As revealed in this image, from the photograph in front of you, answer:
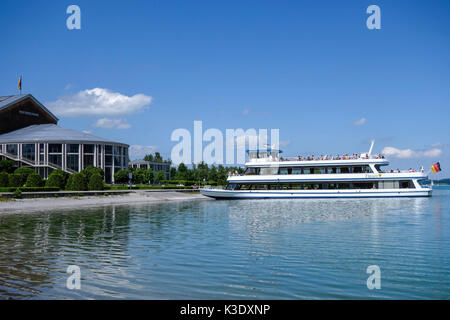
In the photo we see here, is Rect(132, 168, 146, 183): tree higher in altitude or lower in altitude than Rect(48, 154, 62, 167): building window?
lower

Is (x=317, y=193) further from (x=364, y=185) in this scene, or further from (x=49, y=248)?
(x=49, y=248)

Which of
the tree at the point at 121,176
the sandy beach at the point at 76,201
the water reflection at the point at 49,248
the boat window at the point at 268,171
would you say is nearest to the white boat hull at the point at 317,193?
the boat window at the point at 268,171

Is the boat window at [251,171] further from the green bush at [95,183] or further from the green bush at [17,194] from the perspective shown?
the green bush at [17,194]

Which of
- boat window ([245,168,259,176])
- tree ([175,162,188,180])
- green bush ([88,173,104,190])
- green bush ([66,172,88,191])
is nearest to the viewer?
green bush ([66,172,88,191])

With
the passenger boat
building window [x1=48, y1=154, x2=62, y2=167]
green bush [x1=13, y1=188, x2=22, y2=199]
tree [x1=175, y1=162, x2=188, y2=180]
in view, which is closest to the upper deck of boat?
the passenger boat

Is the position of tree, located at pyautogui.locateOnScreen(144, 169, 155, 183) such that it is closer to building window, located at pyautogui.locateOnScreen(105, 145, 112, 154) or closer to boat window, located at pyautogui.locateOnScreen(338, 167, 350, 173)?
building window, located at pyautogui.locateOnScreen(105, 145, 112, 154)

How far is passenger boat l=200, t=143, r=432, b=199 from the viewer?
2103 inches

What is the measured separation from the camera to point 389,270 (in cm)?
1341

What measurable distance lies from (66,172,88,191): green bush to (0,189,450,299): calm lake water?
29479mm

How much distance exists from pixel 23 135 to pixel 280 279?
88.3m

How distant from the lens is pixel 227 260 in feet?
49.2

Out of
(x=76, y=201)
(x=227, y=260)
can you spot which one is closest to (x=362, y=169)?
(x=76, y=201)
